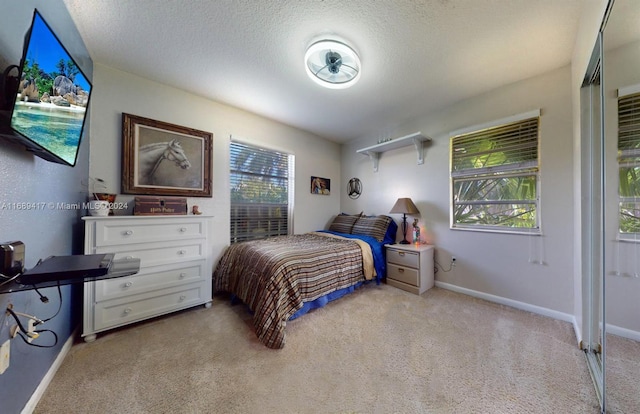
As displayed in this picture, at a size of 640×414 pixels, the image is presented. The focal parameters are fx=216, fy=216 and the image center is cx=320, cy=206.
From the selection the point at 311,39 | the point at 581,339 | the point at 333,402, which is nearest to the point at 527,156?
the point at 581,339

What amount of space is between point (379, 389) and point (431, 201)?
236 cm

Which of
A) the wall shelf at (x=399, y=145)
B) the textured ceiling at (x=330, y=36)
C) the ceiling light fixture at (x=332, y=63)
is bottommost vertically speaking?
the wall shelf at (x=399, y=145)

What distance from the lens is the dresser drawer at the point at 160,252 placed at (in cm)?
182

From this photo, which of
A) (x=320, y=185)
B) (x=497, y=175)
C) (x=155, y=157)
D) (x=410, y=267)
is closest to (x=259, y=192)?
(x=320, y=185)

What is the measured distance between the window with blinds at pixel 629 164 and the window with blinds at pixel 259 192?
3.18 metres

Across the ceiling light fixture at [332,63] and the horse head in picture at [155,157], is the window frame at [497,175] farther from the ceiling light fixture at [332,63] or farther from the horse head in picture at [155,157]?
the horse head in picture at [155,157]

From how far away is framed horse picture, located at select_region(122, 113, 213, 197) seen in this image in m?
2.19

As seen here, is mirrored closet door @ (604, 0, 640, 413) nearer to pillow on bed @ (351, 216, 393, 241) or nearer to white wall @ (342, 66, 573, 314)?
white wall @ (342, 66, 573, 314)

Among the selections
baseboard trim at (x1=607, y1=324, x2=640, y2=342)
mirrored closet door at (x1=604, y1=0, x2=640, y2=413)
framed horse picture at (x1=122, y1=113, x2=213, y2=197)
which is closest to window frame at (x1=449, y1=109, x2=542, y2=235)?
mirrored closet door at (x1=604, y1=0, x2=640, y2=413)

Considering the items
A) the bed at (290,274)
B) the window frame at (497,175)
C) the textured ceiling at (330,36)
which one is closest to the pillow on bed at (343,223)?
the bed at (290,274)

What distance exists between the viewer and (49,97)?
1.12 m

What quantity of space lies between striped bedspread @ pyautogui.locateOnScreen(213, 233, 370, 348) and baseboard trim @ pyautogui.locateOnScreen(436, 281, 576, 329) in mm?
1213

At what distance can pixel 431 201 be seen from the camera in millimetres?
2957

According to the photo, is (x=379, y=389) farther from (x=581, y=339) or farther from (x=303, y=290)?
(x=581, y=339)
